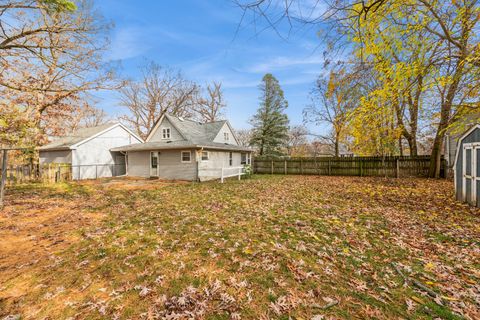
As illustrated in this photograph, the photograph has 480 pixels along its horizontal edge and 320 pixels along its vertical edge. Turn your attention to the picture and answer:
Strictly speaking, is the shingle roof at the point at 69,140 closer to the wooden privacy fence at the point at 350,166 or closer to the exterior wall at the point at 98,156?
the exterior wall at the point at 98,156

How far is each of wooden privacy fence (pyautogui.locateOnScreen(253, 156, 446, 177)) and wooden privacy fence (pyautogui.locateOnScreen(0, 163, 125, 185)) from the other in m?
14.9

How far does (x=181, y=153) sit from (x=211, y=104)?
17.8 m

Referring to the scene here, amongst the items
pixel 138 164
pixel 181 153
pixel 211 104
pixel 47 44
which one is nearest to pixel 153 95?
pixel 211 104

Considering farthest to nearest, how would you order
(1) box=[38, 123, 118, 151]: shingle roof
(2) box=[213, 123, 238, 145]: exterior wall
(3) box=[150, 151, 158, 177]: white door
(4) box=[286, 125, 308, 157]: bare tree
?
(4) box=[286, 125, 308, 157]: bare tree < (2) box=[213, 123, 238, 145]: exterior wall < (1) box=[38, 123, 118, 151]: shingle roof < (3) box=[150, 151, 158, 177]: white door

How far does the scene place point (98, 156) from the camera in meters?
19.4

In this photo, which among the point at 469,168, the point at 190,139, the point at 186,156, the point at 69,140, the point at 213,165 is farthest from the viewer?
the point at 69,140

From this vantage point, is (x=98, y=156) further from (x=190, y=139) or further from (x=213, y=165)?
(x=213, y=165)

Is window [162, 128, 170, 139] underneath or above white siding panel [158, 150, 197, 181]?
above

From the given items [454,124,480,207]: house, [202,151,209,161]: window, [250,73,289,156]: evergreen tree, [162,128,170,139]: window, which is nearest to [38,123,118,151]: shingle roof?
[162,128,170,139]: window

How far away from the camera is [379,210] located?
6.82 m

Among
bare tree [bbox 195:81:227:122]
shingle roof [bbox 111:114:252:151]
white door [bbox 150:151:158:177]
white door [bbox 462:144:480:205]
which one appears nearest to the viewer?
white door [bbox 462:144:480:205]

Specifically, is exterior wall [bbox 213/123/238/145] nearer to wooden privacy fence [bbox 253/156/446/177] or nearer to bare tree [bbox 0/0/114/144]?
wooden privacy fence [bbox 253/156/446/177]

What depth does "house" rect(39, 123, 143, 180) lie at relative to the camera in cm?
1773

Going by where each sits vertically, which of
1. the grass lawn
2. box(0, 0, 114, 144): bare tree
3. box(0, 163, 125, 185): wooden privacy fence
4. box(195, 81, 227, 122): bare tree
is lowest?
the grass lawn
